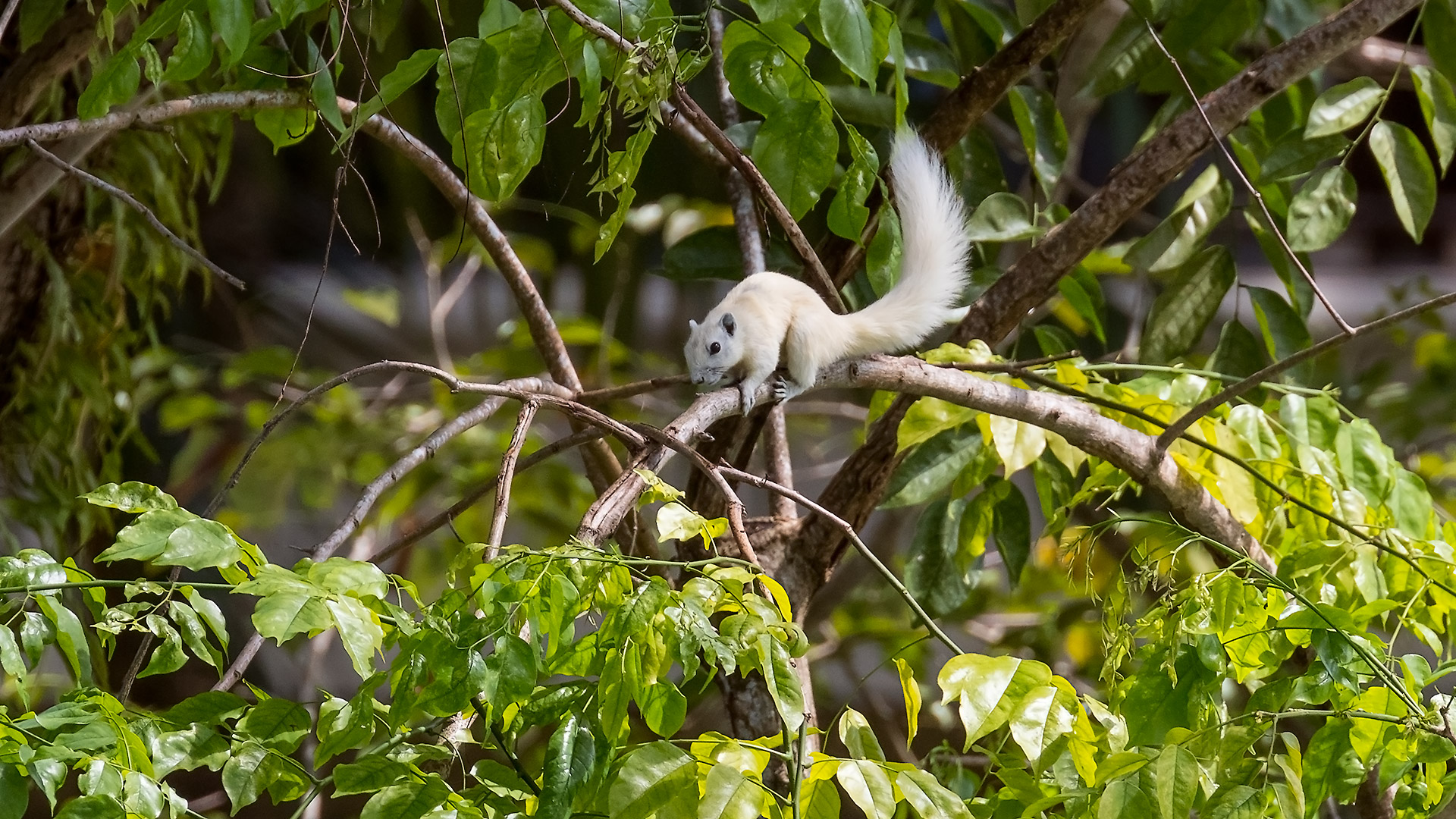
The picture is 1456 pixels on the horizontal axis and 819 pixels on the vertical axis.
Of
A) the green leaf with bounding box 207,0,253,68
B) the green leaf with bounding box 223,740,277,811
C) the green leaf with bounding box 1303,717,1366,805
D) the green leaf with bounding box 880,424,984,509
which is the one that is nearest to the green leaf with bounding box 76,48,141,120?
the green leaf with bounding box 207,0,253,68

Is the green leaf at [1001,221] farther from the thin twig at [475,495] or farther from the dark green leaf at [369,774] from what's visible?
the dark green leaf at [369,774]

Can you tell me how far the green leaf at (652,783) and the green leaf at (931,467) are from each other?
0.69 m

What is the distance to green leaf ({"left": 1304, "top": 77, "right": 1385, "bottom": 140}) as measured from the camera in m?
1.34

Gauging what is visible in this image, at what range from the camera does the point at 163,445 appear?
338cm

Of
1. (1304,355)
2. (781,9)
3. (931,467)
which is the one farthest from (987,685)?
(931,467)

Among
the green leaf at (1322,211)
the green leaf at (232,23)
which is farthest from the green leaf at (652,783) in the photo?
the green leaf at (1322,211)

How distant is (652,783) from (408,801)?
0.15m

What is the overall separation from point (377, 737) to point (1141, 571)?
5.38ft

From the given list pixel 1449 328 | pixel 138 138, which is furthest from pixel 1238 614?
pixel 1449 328

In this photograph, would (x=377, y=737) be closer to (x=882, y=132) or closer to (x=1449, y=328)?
(x=882, y=132)

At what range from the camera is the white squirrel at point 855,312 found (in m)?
1.35

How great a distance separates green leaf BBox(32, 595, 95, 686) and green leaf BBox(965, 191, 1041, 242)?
1032 millimetres

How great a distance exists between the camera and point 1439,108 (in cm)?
136

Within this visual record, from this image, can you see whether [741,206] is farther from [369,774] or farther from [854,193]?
[369,774]
